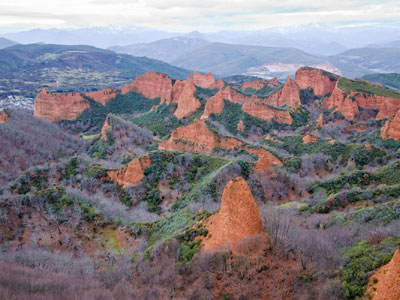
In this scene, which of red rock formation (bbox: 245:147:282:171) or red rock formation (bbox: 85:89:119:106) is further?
red rock formation (bbox: 85:89:119:106)

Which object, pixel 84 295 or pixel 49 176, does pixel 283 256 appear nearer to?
pixel 84 295

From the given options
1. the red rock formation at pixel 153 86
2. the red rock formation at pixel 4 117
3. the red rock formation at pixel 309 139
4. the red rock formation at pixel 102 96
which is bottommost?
the red rock formation at pixel 309 139

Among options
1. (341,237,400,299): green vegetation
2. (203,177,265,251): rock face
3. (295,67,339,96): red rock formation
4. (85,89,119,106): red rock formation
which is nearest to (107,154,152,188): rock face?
(203,177,265,251): rock face

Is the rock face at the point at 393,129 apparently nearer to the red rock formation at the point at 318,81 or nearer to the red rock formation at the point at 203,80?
the red rock formation at the point at 318,81

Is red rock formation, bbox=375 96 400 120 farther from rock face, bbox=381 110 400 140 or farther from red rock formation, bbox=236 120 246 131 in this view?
red rock formation, bbox=236 120 246 131

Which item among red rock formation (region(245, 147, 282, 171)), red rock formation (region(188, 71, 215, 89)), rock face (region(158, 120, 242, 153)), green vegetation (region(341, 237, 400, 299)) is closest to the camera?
green vegetation (region(341, 237, 400, 299))

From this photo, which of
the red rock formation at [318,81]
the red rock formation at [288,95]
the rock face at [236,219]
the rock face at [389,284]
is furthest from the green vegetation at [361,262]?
the red rock formation at [318,81]
